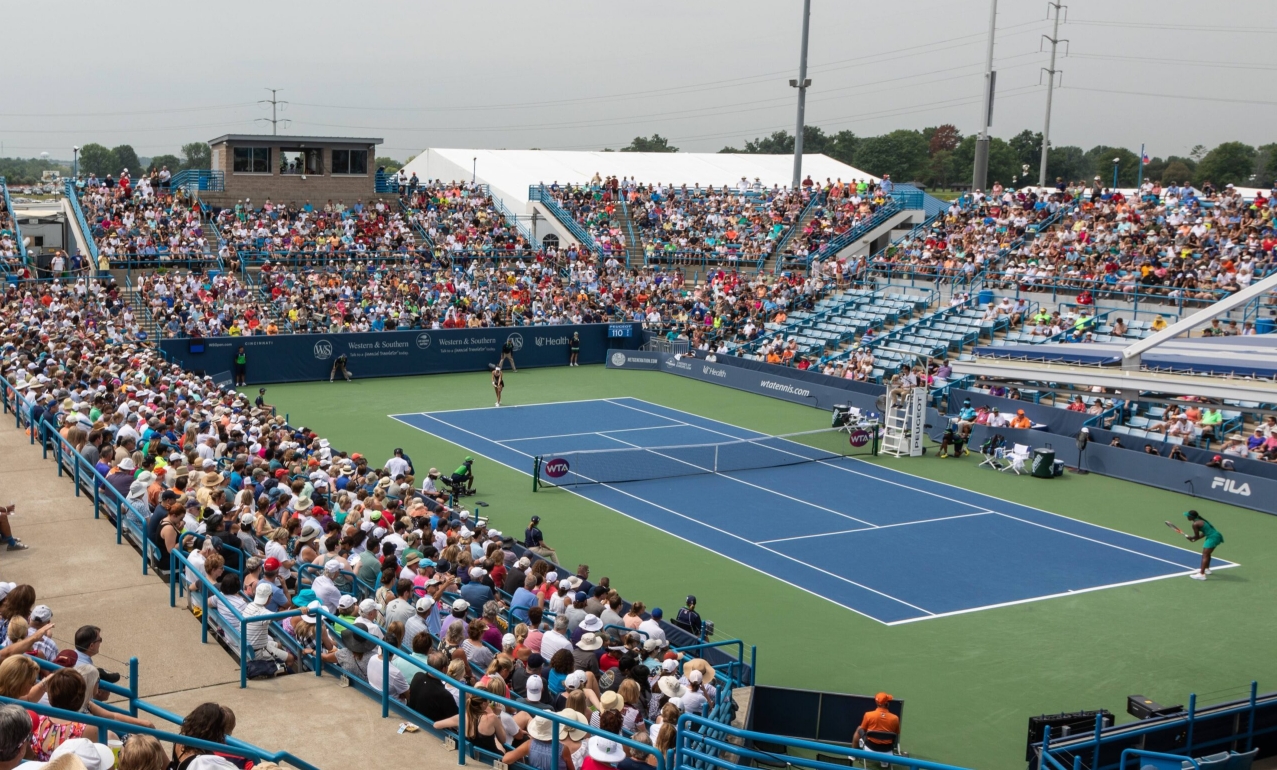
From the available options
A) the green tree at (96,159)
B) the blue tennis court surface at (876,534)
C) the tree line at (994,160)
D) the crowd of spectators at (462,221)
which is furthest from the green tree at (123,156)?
the blue tennis court surface at (876,534)

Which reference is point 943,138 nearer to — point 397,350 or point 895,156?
point 895,156

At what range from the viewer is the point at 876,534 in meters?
24.6

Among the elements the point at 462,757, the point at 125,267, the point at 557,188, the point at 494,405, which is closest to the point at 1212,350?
the point at 462,757

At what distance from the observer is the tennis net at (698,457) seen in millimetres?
28250

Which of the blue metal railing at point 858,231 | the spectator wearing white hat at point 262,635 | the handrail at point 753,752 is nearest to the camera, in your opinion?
the handrail at point 753,752

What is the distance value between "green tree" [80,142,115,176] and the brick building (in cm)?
11799

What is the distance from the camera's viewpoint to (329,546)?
15.6 m

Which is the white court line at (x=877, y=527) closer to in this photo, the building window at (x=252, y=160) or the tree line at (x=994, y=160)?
the building window at (x=252, y=160)

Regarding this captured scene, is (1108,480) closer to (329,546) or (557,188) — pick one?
(329,546)

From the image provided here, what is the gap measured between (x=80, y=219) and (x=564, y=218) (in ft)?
69.9

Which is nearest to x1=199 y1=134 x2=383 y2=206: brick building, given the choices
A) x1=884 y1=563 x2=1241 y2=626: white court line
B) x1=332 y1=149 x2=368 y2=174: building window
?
x1=332 y1=149 x2=368 y2=174: building window

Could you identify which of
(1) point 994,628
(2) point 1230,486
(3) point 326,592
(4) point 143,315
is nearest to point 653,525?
(1) point 994,628

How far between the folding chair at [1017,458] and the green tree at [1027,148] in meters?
103

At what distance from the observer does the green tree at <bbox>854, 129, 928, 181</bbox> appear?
436 ft
